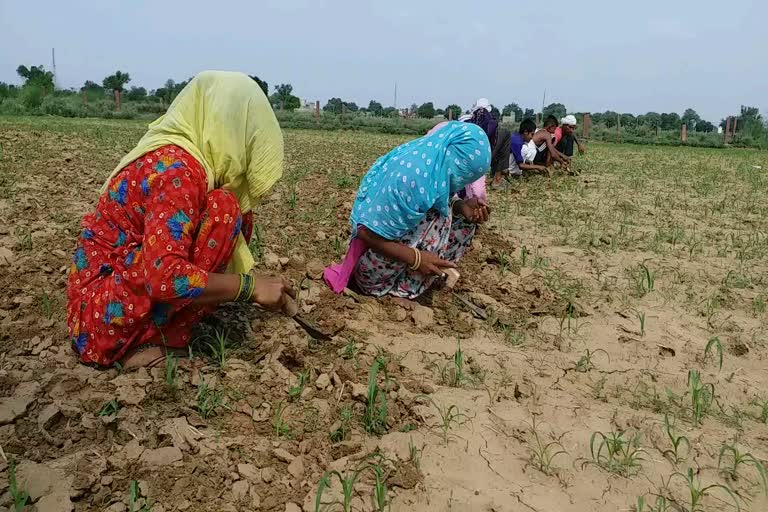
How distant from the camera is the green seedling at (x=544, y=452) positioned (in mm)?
1848

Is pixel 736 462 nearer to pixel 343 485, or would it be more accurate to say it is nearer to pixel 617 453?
pixel 617 453

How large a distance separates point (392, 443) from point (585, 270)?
2.31 m

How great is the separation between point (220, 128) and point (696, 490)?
179 cm

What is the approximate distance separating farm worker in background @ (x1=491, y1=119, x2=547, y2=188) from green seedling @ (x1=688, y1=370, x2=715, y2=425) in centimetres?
559

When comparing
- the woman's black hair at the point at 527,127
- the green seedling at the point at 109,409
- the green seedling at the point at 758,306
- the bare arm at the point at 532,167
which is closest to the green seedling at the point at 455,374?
the green seedling at the point at 109,409

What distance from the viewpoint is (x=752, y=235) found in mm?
4852

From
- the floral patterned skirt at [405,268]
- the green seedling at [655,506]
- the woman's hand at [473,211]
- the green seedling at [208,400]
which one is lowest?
the green seedling at [655,506]

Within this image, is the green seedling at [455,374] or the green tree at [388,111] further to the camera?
the green tree at [388,111]

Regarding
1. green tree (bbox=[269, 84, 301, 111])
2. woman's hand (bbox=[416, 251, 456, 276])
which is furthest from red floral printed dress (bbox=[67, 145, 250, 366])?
green tree (bbox=[269, 84, 301, 111])

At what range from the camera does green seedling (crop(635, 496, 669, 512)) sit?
1.67 m

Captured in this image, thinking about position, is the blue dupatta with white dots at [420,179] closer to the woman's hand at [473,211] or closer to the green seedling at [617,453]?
the woman's hand at [473,211]

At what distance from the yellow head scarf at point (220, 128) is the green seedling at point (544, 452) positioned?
1319mm

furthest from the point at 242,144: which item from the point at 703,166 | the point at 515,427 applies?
the point at 703,166

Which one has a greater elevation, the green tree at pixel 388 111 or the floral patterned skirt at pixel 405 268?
the green tree at pixel 388 111
